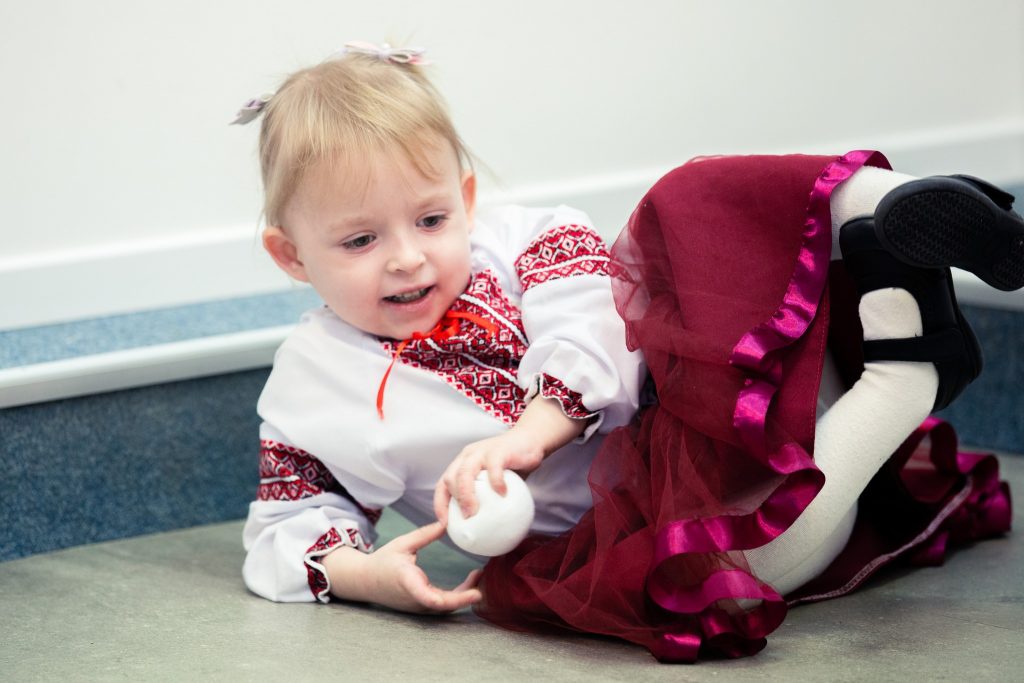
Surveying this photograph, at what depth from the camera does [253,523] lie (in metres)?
1.16

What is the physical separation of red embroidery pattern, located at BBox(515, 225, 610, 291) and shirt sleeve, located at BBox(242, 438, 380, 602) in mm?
263

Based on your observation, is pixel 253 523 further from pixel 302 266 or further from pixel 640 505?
pixel 640 505

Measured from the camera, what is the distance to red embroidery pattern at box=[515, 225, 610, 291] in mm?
1113

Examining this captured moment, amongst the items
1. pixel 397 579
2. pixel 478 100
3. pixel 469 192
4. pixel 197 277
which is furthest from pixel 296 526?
pixel 478 100

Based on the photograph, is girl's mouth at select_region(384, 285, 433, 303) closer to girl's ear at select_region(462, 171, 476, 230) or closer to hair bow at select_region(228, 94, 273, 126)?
girl's ear at select_region(462, 171, 476, 230)

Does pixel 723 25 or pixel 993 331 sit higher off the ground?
pixel 723 25

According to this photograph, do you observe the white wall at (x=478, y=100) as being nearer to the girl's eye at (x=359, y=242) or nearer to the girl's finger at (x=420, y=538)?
the girl's eye at (x=359, y=242)

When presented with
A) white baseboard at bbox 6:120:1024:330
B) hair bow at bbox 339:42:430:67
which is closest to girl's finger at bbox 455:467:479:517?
hair bow at bbox 339:42:430:67

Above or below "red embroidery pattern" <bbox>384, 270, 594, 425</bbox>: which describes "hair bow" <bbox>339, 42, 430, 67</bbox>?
above

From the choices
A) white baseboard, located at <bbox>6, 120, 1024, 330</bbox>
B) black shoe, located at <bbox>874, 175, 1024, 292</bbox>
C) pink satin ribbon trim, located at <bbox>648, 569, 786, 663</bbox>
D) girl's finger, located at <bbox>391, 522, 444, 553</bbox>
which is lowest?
white baseboard, located at <bbox>6, 120, 1024, 330</bbox>

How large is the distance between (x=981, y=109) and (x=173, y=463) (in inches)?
63.4

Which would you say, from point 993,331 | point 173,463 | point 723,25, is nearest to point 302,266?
point 173,463

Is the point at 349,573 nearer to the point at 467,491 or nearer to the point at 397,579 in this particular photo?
the point at 397,579

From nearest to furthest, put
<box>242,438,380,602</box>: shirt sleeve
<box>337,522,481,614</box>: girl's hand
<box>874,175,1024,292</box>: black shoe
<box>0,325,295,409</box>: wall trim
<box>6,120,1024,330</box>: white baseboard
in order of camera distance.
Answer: <box>874,175,1024,292</box>: black shoe, <box>337,522,481,614</box>: girl's hand, <box>242,438,380,602</box>: shirt sleeve, <box>0,325,295,409</box>: wall trim, <box>6,120,1024,330</box>: white baseboard
